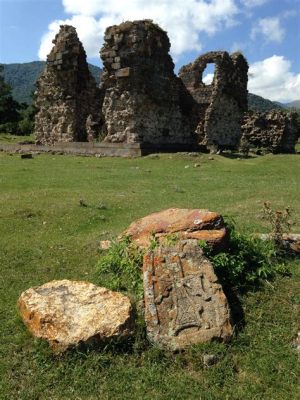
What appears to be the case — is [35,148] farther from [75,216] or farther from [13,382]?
[13,382]

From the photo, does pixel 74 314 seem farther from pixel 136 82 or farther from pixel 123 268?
pixel 136 82

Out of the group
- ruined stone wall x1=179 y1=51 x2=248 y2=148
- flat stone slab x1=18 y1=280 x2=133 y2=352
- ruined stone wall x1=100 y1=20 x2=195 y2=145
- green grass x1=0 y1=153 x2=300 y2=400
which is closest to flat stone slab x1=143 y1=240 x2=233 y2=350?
green grass x1=0 y1=153 x2=300 y2=400

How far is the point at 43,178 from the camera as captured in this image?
14.9m

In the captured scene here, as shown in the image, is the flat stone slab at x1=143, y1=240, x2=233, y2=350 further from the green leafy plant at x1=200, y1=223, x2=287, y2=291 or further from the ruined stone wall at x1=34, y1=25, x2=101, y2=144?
the ruined stone wall at x1=34, y1=25, x2=101, y2=144

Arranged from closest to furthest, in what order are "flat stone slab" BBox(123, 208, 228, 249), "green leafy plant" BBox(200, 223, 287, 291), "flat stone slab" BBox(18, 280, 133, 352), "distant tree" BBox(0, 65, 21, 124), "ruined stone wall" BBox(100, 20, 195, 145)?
1. "flat stone slab" BBox(18, 280, 133, 352)
2. "green leafy plant" BBox(200, 223, 287, 291)
3. "flat stone slab" BBox(123, 208, 228, 249)
4. "ruined stone wall" BBox(100, 20, 195, 145)
5. "distant tree" BBox(0, 65, 21, 124)

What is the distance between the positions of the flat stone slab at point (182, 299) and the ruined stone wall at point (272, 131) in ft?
73.5

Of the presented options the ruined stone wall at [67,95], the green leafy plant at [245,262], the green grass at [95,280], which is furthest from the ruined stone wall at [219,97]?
the green leafy plant at [245,262]

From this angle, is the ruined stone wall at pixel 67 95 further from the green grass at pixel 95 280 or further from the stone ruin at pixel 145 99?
the green grass at pixel 95 280

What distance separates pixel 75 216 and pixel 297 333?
18.0ft

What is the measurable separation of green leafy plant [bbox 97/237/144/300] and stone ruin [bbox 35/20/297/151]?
16407 mm

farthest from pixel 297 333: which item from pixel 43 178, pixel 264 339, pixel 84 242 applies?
pixel 43 178

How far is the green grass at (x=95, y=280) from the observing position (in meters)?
4.15

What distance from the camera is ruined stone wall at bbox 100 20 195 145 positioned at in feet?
74.3

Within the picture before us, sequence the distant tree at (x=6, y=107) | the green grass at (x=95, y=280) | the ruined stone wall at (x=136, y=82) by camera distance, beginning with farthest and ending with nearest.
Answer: the distant tree at (x=6, y=107) → the ruined stone wall at (x=136, y=82) → the green grass at (x=95, y=280)
